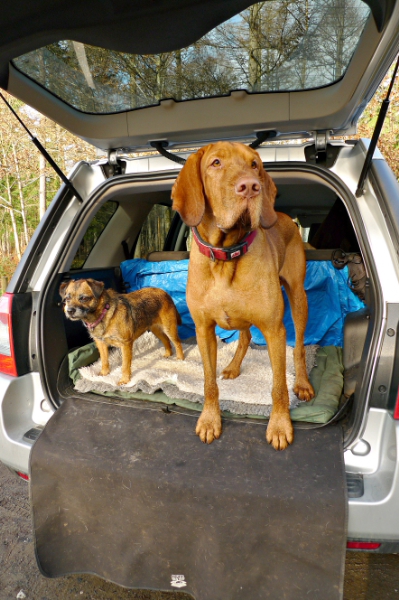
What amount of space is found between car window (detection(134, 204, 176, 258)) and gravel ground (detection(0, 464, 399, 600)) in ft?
11.0

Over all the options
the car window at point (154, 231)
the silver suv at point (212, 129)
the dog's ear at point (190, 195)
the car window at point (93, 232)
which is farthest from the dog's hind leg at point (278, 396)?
the car window at point (154, 231)

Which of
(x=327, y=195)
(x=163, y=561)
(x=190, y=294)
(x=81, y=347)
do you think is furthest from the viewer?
(x=327, y=195)

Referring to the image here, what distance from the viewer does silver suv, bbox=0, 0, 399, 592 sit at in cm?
190

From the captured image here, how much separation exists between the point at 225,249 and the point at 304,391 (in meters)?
1.31

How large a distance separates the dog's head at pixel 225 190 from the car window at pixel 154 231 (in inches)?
110

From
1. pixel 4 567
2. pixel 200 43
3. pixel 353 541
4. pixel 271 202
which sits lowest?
pixel 4 567

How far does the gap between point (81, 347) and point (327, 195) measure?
128 inches

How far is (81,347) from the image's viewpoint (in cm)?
349

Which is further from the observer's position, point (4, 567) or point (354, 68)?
point (4, 567)

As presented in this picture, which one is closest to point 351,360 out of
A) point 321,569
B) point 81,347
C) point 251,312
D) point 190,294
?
point 251,312

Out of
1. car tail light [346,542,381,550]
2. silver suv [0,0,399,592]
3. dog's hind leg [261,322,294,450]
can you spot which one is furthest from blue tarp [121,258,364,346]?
car tail light [346,542,381,550]

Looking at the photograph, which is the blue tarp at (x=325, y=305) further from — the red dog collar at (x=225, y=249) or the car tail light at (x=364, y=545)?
the car tail light at (x=364, y=545)

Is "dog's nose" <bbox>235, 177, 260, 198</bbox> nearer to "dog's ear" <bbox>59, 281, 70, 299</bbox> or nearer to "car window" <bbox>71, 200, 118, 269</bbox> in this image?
"dog's ear" <bbox>59, 281, 70, 299</bbox>

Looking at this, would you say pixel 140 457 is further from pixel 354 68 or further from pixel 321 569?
pixel 354 68
